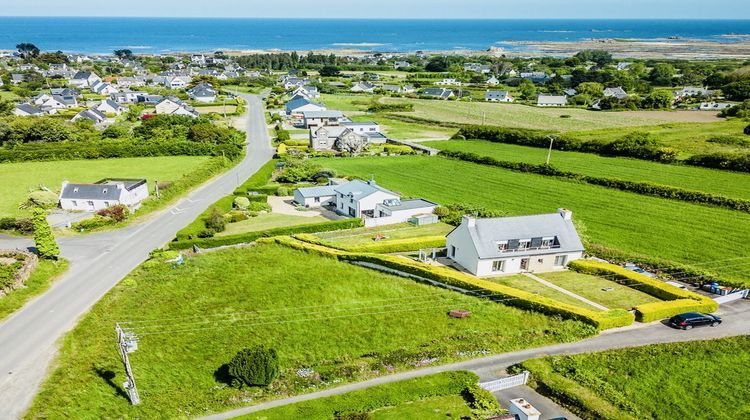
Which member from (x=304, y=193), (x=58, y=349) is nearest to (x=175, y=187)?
(x=304, y=193)

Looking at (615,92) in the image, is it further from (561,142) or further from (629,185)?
(629,185)

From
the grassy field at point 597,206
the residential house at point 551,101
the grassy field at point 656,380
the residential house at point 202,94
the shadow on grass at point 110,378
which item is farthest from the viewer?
the residential house at point 202,94

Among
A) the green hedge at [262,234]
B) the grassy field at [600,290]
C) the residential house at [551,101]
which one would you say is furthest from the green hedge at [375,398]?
the residential house at [551,101]

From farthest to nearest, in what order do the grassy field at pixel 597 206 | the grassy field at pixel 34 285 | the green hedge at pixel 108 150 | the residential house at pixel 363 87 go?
the residential house at pixel 363 87, the green hedge at pixel 108 150, the grassy field at pixel 597 206, the grassy field at pixel 34 285

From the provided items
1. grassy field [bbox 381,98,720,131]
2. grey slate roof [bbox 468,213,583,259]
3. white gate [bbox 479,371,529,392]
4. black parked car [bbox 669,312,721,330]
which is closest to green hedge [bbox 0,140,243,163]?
grey slate roof [bbox 468,213,583,259]

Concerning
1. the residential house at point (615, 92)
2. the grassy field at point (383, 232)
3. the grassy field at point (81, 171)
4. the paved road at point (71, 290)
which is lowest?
the paved road at point (71, 290)

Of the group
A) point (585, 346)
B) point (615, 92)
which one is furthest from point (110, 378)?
point (615, 92)

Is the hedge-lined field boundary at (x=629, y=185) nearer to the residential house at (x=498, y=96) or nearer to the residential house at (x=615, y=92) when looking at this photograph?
the residential house at (x=498, y=96)

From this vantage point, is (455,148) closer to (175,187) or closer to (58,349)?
(175,187)
